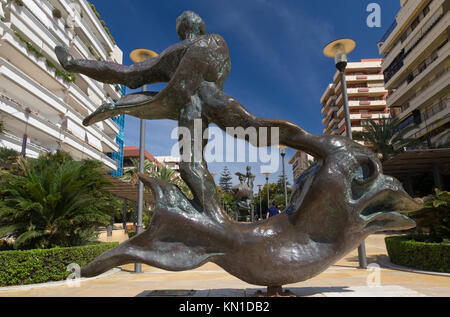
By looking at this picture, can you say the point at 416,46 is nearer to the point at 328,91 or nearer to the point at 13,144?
the point at 328,91

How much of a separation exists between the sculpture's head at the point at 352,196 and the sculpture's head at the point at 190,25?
238 cm

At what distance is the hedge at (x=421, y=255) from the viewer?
24.6 ft

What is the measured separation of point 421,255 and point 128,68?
342 inches

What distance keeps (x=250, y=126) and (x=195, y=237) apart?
1.56m

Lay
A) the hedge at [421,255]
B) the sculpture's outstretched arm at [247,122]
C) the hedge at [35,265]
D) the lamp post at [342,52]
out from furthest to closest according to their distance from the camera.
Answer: the lamp post at [342,52], the hedge at [421,255], the hedge at [35,265], the sculpture's outstretched arm at [247,122]

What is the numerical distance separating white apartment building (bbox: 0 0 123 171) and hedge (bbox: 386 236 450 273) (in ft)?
60.3

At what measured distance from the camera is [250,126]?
12.6 feet

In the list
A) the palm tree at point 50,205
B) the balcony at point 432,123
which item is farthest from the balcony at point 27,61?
the balcony at point 432,123

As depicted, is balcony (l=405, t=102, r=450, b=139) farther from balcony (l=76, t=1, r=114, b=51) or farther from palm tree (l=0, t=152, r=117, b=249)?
balcony (l=76, t=1, r=114, b=51)

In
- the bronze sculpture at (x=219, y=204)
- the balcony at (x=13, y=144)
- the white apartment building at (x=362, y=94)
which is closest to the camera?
the bronze sculpture at (x=219, y=204)

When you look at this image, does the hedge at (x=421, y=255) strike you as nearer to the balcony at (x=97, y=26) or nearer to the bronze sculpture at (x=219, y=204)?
the bronze sculpture at (x=219, y=204)

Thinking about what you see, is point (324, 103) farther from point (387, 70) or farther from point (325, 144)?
point (325, 144)

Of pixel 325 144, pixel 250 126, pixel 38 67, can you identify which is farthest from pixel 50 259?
pixel 38 67

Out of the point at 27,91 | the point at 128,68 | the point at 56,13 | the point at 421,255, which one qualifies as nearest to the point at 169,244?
the point at 128,68
